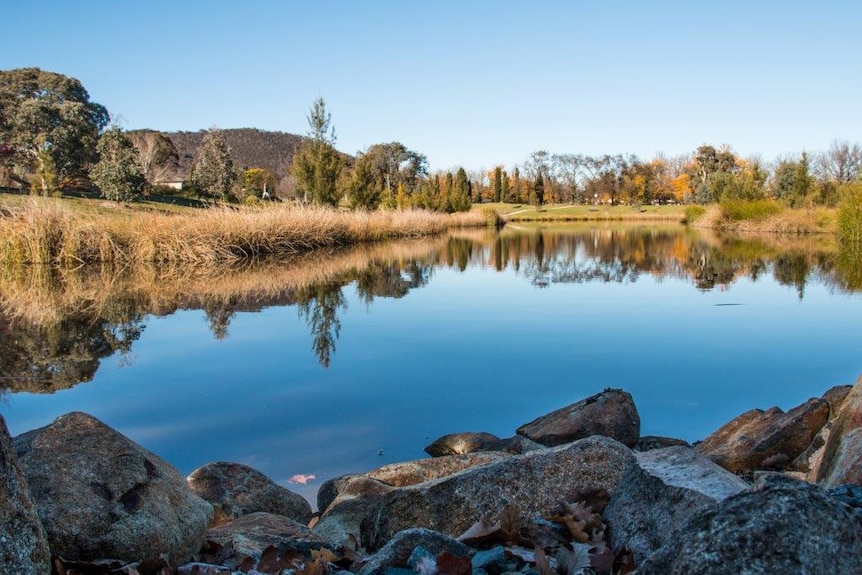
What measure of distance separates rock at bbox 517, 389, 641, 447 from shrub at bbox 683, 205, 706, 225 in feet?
131

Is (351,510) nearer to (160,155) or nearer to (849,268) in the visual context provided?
(849,268)

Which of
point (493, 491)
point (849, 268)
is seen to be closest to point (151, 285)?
point (493, 491)

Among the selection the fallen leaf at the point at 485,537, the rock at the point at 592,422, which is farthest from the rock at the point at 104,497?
the rock at the point at 592,422

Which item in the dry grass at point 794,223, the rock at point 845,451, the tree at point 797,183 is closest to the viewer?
the rock at point 845,451

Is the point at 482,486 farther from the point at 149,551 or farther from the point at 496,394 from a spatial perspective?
the point at 496,394

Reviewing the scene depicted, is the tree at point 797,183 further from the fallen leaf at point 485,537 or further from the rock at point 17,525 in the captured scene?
the rock at point 17,525

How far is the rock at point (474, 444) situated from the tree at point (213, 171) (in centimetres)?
4604

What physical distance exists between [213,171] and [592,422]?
1888 inches

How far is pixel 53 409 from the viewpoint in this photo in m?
4.79

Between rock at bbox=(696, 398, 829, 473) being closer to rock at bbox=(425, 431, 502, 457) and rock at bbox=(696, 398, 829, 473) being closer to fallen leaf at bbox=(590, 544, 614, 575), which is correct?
rock at bbox=(425, 431, 502, 457)

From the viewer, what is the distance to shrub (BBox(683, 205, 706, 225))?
41.4 meters

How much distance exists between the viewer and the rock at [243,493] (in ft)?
10.6

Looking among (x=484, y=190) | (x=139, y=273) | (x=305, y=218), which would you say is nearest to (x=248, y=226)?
(x=305, y=218)

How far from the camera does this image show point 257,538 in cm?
237
